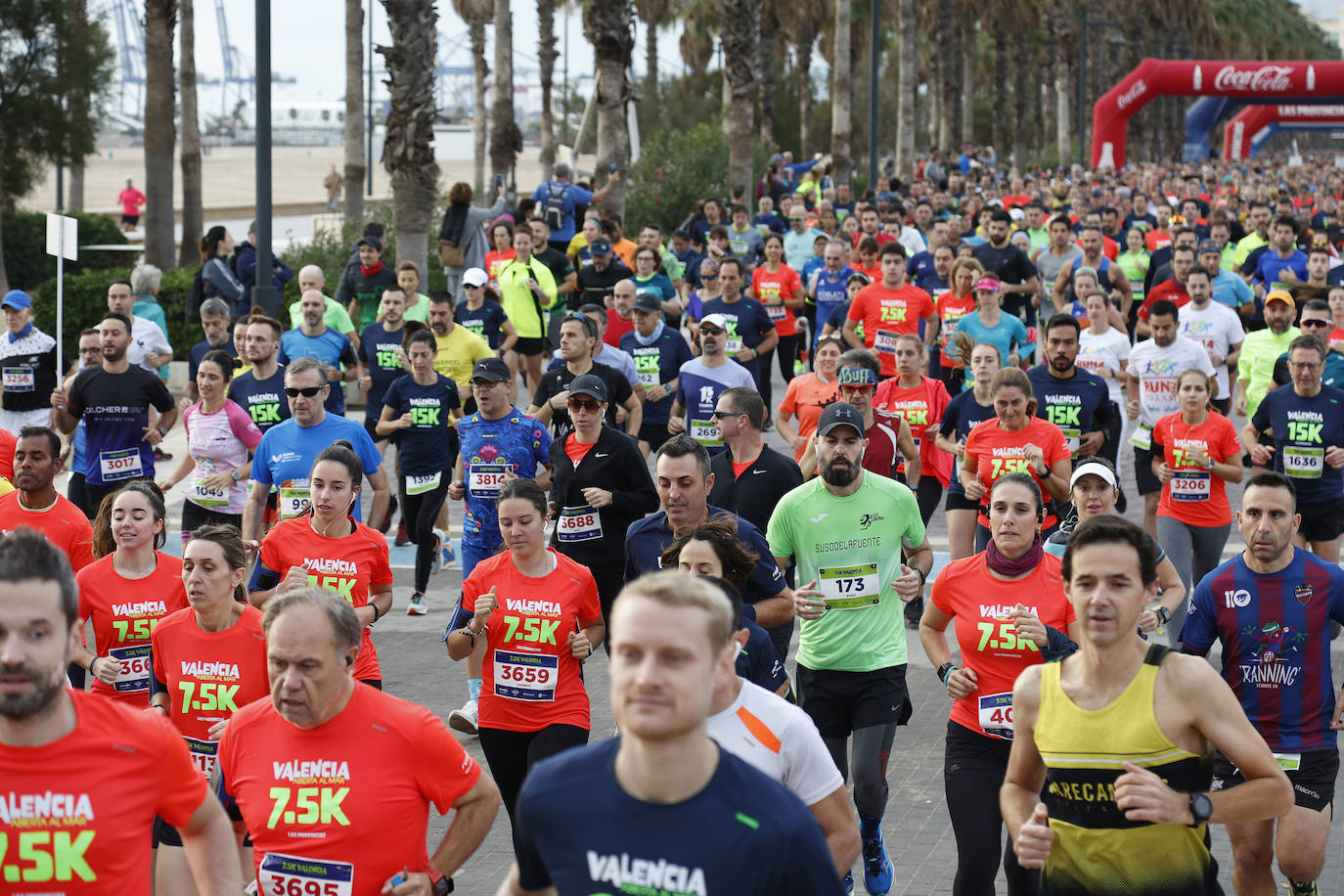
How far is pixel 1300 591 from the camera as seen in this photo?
6.16 meters

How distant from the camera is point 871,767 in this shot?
6.62 metres

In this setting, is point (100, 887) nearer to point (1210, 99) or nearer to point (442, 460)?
point (442, 460)

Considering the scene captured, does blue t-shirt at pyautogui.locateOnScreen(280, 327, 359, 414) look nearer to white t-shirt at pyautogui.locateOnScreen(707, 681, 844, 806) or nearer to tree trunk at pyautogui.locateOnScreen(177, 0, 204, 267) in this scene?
white t-shirt at pyautogui.locateOnScreen(707, 681, 844, 806)

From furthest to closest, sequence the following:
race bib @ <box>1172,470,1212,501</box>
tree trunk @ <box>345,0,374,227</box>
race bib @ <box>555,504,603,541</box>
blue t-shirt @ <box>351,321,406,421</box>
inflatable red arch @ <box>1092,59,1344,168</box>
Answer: inflatable red arch @ <box>1092,59,1344,168</box>, tree trunk @ <box>345,0,374,227</box>, blue t-shirt @ <box>351,321,406,421</box>, race bib @ <box>1172,470,1212,501</box>, race bib @ <box>555,504,603,541</box>

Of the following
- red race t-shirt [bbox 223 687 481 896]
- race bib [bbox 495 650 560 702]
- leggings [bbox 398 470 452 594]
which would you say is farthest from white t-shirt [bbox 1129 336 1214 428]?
red race t-shirt [bbox 223 687 481 896]

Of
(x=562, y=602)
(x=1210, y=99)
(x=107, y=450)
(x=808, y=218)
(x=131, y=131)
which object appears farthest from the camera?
(x=131, y=131)

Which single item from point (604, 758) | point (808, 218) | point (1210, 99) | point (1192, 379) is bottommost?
point (604, 758)

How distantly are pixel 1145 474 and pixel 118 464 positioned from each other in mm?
6521

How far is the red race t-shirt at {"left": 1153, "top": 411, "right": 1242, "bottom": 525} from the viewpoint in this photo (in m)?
9.55

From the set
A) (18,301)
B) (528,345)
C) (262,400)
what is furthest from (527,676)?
(528,345)

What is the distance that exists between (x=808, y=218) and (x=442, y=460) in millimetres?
11838

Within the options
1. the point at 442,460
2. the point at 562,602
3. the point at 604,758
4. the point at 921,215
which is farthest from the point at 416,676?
the point at 921,215

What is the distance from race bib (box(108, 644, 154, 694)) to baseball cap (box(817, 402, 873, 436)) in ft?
9.16

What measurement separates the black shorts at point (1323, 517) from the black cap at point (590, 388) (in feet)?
13.7
